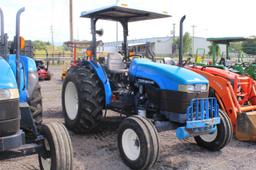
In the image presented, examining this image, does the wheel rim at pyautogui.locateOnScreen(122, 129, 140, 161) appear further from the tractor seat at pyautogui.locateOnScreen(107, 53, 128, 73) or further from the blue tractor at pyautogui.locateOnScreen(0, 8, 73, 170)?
the tractor seat at pyautogui.locateOnScreen(107, 53, 128, 73)

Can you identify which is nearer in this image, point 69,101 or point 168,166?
point 168,166

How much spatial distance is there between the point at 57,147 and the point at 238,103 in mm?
3765

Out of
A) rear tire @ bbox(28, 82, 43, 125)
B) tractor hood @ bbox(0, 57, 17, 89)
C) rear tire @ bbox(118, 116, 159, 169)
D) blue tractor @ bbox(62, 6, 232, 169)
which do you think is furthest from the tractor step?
tractor hood @ bbox(0, 57, 17, 89)

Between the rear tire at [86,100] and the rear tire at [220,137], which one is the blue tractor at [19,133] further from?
the rear tire at [220,137]

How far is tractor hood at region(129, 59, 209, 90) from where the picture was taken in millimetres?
4148

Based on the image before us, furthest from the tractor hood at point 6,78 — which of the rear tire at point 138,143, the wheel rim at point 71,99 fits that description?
the wheel rim at point 71,99

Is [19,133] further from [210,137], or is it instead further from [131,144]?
[210,137]

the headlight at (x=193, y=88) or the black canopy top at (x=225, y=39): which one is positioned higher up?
the black canopy top at (x=225, y=39)

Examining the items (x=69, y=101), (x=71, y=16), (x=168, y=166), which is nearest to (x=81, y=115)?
(x=69, y=101)

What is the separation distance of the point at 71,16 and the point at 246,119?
16333 mm

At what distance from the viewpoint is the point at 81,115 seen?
5.12 metres

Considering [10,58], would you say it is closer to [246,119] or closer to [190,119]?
[190,119]

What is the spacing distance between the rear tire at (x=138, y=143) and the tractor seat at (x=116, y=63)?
1.48 meters

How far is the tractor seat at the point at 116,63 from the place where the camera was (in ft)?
17.4
